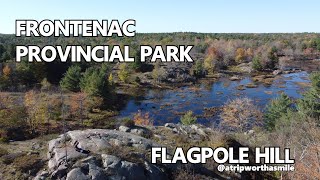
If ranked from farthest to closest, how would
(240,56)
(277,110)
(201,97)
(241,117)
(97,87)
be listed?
(240,56), (201,97), (97,87), (241,117), (277,110)

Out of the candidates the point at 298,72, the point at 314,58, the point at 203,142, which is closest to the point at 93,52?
the point at 203,142

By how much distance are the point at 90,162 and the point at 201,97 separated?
6020cm

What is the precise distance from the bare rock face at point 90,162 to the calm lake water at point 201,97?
34424 mm

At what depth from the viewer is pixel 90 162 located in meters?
19.8

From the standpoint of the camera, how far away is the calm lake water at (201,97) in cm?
6401

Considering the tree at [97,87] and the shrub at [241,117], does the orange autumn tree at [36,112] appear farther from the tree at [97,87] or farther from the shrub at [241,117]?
the shrub at [241,117]

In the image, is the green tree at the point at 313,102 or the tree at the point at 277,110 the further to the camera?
the tree at the point at 277,110

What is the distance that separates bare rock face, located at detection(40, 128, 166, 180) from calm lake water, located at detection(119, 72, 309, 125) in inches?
1355

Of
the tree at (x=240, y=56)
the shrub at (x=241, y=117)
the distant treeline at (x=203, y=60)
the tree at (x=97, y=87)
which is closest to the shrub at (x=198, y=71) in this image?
the distant treeline at (x=203, y=60)

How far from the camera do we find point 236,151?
29.4 m

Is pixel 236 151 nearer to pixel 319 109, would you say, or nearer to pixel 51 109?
pixel 319 109

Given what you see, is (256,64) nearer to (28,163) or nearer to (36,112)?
(36,112)

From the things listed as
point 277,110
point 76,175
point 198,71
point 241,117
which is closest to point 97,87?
point 241,117

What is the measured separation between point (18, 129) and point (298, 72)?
3930 inches
